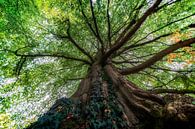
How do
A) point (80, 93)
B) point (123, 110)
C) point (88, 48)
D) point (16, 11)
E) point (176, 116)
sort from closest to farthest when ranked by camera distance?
point (176, 116), point (123, 110), point (80, 93), point (16, 11), point (88, 48)

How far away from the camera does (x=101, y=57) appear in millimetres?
7145

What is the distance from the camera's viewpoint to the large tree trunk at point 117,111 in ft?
9.62

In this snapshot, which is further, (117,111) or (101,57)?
(101,57)

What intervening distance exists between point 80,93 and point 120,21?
3883 millimetres

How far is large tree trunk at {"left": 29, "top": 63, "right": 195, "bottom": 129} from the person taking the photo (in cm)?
293

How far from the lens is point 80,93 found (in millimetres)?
5406

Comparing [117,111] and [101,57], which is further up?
[101,57]

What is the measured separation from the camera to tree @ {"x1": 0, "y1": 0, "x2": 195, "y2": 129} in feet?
12.5

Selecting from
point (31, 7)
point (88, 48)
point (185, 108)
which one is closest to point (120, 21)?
point (88, 48)

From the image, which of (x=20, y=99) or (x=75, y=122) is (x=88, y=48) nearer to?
(x=20, y=99)

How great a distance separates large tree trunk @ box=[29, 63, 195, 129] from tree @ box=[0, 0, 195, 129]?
1 centimetres

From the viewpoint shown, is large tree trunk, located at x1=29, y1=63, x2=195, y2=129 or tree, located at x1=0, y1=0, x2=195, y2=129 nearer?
large tree trunk, located at x1=29, y1=63, x2=195, y2=129

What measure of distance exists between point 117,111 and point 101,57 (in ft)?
10.9

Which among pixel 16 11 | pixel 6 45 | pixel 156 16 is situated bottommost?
pixel 156 16
